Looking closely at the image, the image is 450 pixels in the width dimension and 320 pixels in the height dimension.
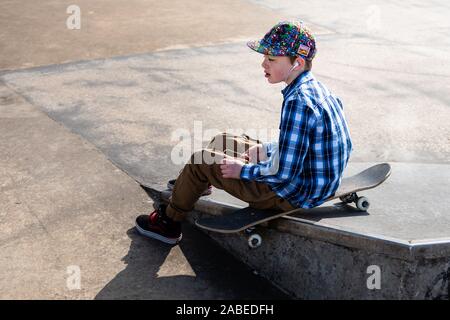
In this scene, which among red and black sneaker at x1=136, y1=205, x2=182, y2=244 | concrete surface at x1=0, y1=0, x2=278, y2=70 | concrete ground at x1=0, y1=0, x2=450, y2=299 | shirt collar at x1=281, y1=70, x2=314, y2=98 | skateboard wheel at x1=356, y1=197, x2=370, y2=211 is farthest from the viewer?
concrete surface at x1=0, y1=0, x2=278, y2=70

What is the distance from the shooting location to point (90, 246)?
4.82m

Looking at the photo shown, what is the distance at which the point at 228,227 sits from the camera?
437 cm

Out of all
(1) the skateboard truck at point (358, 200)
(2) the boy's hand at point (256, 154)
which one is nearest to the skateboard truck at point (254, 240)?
(2) the boy's hand at point (256, 154)

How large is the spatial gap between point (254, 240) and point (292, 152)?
0.83m

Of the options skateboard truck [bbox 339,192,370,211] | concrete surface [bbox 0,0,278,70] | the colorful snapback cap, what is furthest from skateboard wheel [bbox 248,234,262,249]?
concrete surface [bbox 0,0,278,70]

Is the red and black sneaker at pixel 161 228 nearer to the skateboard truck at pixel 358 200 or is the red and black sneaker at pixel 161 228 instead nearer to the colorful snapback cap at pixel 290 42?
the skateboard truck at pixel 358 200

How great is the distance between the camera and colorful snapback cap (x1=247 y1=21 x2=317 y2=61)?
4.14 metres

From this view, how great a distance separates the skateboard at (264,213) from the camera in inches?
172

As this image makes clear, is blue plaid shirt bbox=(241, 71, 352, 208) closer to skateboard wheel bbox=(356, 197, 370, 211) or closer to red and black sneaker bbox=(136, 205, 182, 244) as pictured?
skateboard wheel bbox=(356, 197, 370, 211)

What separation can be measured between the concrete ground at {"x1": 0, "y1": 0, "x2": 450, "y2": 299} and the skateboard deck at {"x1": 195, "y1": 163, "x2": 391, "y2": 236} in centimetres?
27
